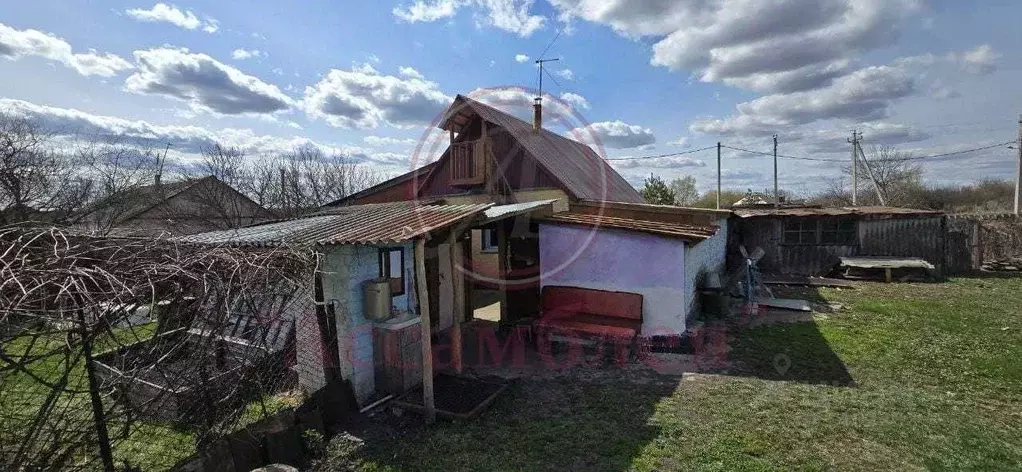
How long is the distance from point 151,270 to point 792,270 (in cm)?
1891

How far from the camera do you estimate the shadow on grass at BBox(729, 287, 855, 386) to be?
6219 millimetres

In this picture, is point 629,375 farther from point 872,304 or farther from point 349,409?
point 872,304

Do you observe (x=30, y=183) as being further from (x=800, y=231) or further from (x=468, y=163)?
(x=800, y=231)

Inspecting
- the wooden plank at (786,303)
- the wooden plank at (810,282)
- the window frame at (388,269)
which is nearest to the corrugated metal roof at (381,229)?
the window frame at (388,269)

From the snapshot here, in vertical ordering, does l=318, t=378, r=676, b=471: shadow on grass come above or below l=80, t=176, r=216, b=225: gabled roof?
below

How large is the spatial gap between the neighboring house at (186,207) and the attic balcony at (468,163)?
27.5 ft

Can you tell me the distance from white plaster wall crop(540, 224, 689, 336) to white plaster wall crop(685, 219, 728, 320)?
438 millimetres

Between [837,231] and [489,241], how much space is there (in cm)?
1291

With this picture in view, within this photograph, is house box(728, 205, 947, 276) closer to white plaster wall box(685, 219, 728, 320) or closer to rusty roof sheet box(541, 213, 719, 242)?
white plaster wall box(685, 219, 728, 320)

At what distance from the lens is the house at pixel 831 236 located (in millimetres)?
15891

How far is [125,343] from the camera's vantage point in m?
3.97

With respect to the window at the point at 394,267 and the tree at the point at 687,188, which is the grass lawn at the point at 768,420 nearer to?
the window at the point at 394,267

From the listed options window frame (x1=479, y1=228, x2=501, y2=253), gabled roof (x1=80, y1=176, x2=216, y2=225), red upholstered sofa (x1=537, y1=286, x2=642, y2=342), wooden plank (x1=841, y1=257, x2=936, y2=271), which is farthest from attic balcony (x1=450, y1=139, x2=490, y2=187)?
wooden plank (x1=841, y1=257, x2=936, y2=271)

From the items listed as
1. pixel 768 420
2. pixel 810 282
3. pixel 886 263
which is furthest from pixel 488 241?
pixel 886 263
